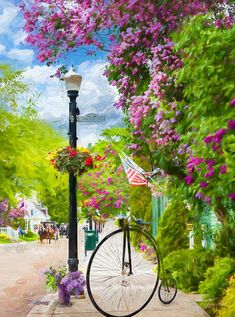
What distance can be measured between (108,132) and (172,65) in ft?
120

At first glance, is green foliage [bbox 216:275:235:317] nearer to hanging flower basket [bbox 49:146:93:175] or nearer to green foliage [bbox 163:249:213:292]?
green foliage [bbox 163:249:213:292]

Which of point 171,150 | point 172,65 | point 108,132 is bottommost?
point 171,150

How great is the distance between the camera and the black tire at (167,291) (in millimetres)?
11073

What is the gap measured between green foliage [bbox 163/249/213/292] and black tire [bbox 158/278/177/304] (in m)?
1.76

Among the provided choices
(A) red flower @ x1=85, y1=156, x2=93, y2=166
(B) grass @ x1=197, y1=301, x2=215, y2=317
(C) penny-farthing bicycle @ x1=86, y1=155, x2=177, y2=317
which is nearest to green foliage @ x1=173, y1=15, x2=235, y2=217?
(C) penny-farthing bicycle @ x1=86, y1=155, x2=177, y2=317

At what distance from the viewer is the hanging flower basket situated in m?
12.9

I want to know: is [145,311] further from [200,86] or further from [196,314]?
[200,86]

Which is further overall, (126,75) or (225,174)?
(126,75)

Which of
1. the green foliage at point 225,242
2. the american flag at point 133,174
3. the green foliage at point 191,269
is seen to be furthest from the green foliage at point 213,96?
the american flag at point 133,174

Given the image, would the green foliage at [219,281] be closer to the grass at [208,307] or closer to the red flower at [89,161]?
the grass at [208,307]

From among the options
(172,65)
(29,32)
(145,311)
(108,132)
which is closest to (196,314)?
(145,311)

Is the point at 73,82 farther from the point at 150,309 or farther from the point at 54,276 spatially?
the point at 150,309

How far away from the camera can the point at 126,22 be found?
10.5 metres

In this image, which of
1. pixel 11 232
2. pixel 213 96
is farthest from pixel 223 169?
pixel 11 232
